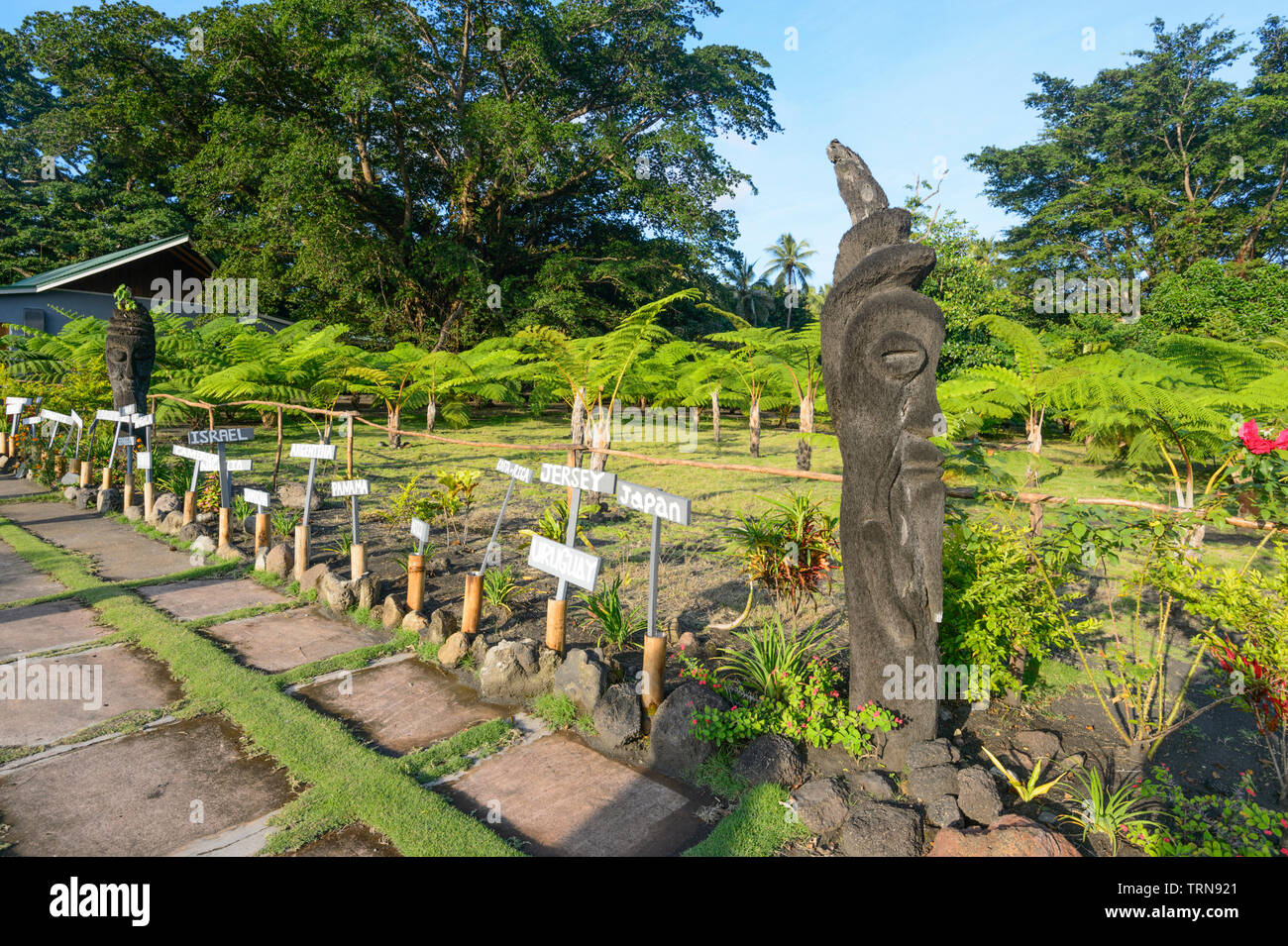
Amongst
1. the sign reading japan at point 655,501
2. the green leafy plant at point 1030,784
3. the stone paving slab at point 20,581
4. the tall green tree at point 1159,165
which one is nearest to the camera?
the green leafy plant at point 1030,784

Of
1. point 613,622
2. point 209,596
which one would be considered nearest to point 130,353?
point 209,596

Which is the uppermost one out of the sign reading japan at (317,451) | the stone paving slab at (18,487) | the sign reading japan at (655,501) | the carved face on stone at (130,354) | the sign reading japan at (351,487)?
the carved face on stone at (130,354)

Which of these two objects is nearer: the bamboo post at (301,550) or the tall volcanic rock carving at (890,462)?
the tall volcanic rock carving at (890,462)

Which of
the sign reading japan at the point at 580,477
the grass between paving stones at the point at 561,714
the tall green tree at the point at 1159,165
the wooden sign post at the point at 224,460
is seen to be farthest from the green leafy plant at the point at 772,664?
the tall green tree at the point at 1159,165

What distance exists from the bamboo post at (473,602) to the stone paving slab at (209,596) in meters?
1.87

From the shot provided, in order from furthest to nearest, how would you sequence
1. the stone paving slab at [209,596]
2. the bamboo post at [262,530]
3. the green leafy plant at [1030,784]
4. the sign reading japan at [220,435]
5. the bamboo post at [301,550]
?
the sign reading japan at [220,435], the bamboo post at [262,530], the bamboo post at [301,550], the stone paving slab at [209,596], the green leafy plant at [1030,784]

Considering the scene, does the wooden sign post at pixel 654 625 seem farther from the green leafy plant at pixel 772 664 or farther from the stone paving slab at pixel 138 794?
the stone paving slab at pixel 138 794

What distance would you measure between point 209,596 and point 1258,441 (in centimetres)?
640

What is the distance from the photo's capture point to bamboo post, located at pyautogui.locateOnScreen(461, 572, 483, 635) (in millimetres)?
4164

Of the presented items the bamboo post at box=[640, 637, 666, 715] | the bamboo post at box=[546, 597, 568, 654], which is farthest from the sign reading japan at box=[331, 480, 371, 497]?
the bamboo post at box=[640, 637, 666, 715]

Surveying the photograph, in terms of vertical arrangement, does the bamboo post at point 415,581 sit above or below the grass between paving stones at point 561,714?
above

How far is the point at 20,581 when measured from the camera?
5.43 m

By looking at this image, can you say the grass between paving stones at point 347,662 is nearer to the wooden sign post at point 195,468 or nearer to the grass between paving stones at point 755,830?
the grass between paving stones at point 755,830

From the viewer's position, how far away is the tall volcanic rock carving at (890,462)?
2738mm
